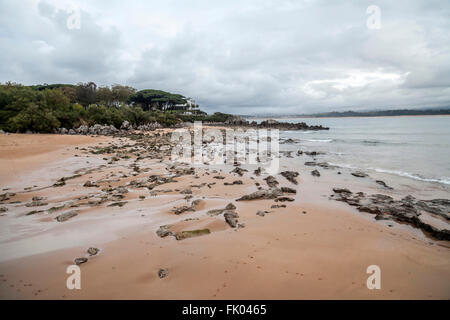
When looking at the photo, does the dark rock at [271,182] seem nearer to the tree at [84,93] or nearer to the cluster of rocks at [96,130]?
the cluster of rocks at [96,130]

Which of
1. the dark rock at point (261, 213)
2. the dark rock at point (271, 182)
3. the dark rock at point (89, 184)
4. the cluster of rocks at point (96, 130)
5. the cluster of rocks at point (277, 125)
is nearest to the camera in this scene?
the dark rock at point (261, 213)

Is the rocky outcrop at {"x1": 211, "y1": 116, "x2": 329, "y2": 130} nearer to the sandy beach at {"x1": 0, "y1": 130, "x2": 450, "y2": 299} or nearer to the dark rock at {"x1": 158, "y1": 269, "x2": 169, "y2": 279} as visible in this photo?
the sandy beach at {"x1": 0, "y1": 130, "x2": 450, "y2": 299}

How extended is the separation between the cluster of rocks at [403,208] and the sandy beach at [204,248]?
0.98 ft

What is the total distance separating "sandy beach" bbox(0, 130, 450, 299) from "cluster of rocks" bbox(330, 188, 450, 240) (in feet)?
0.98

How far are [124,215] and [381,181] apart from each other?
39.2 ft

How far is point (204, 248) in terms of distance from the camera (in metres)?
4.63

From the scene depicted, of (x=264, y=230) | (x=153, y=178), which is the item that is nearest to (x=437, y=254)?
(x=264, y=230)

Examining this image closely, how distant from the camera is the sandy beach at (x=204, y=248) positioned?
11.3ft

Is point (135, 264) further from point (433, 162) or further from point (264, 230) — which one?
point (433, 162)

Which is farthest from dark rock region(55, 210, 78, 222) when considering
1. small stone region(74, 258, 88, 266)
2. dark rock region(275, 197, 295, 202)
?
dark rock region(275, 197, 295, 202)

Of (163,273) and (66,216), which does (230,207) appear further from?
Result: (66,216)

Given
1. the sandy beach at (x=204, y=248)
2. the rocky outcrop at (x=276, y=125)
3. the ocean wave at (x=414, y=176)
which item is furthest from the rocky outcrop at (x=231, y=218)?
the rocky outcrop at (x=276, y=125)

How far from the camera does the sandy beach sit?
3.45 m
